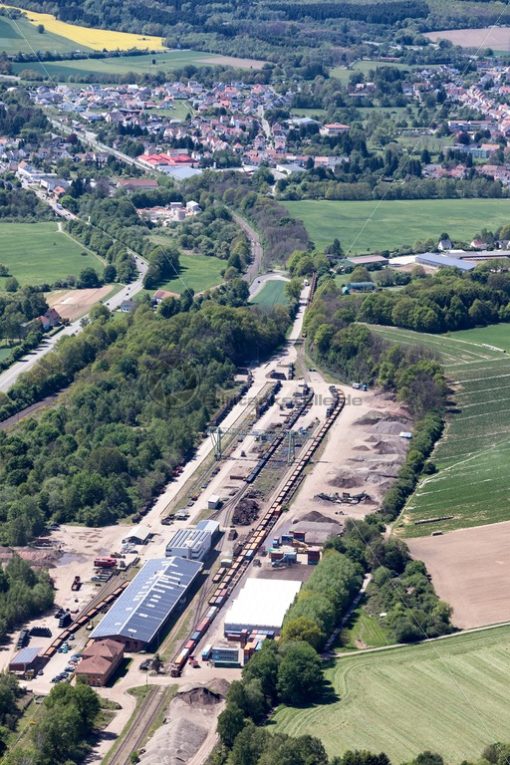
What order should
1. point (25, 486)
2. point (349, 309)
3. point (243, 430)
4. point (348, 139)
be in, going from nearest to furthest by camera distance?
point (25, 486)
point (243, 430)
point (349, 309)
point (348, 139)

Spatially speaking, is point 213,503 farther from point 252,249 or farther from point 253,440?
point 252,249

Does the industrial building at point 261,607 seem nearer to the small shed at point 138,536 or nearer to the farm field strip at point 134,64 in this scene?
the small shed at point 138,536

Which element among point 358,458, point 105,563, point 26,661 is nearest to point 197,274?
point 358,458

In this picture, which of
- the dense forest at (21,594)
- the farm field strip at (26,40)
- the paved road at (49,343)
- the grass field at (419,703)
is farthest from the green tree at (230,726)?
the farm field strip at (26,40)

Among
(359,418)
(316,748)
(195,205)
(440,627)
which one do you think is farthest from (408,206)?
(316,748)

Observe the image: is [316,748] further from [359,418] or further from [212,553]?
[359,418]

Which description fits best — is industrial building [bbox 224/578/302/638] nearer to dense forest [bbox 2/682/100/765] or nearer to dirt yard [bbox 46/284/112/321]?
dense forest [bbox 2/682/100/765]
